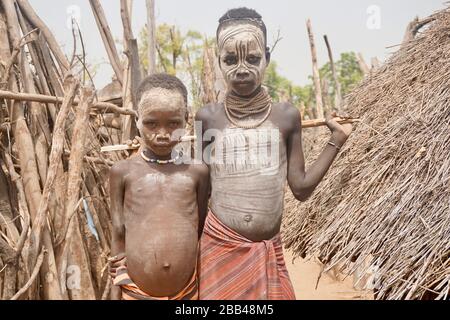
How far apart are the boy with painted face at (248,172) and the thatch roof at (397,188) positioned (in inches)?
33.4

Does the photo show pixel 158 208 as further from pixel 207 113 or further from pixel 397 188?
pixel 397 188

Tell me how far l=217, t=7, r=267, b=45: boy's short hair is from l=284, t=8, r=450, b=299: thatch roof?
1276 mm

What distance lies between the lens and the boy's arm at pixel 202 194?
2076 mm

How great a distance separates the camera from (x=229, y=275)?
2.03m

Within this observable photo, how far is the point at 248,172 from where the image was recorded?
2080mm

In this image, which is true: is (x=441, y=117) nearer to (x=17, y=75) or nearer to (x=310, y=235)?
(x=310, y=235)

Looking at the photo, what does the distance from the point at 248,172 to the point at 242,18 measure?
0.53 metres

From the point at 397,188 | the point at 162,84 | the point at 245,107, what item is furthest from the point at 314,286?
the point at 162,84

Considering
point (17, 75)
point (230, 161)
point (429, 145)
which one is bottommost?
point (429, 145)

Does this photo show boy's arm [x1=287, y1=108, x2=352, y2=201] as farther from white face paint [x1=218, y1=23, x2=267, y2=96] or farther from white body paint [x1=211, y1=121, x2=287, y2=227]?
white face paint [x1=218, y1=23, x2=267, y2=96]
